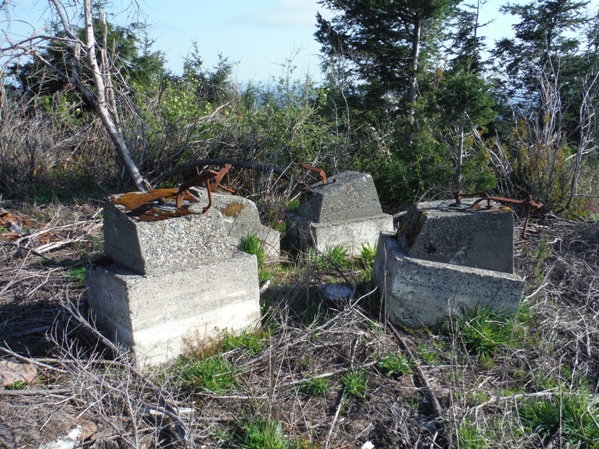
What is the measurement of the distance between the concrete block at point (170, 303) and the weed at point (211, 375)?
221 mm

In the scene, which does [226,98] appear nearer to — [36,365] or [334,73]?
[334,73]

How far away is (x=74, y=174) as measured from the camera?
25.9ft

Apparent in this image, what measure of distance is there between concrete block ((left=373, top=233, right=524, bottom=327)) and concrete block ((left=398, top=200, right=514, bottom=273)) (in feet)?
0.26

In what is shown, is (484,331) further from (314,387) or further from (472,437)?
(314,387)

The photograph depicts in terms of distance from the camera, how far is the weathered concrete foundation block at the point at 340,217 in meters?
5.04

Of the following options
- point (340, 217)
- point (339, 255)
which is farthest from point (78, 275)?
point (340, 217)

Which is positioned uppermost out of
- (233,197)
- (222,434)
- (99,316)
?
(233,197)

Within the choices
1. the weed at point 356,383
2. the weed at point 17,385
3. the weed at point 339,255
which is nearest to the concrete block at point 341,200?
the weed at point 339,255

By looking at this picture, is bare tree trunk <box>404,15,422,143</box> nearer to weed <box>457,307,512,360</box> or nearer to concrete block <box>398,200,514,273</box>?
concrete block <box>398,200,514,273</box>

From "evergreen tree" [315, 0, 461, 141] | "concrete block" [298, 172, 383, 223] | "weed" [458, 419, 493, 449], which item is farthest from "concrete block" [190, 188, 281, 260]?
"evergreen tree" [315, 0, 461, 141]

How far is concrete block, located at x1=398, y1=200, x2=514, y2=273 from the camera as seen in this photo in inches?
137

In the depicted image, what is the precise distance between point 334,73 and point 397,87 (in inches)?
54.7

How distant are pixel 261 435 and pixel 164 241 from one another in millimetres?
1292

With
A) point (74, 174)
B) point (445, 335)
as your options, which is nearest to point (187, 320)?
point (445, 335)
